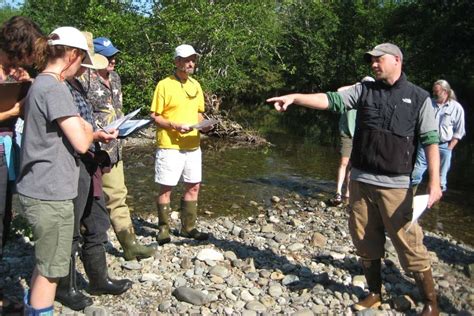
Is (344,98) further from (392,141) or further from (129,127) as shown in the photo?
(129,127)

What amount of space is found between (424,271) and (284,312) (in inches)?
48.9

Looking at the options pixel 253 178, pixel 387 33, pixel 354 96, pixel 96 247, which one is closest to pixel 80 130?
pixel 96 247

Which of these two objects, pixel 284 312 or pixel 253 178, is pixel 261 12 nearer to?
pixel 253 178

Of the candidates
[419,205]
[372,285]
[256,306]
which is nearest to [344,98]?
[419,205]

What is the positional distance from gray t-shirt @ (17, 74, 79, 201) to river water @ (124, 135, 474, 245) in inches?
177

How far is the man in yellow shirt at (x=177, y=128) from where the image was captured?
5523mm

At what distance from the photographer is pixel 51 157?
3174 millimetres

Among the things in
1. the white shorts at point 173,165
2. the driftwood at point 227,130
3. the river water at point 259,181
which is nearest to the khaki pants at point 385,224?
the white shorts at point 173,165

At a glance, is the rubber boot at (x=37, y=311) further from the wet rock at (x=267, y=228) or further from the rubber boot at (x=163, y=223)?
the wet rock at (x=267, y=228)

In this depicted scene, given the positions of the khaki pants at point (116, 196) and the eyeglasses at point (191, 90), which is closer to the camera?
the khaki pants at point (116, 196)

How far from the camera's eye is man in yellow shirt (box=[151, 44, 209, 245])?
5523mm

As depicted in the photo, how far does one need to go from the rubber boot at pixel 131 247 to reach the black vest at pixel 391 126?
249cm

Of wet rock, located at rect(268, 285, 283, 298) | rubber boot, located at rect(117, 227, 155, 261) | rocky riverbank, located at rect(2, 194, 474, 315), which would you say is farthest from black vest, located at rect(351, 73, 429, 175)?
rubber boot, located at rect(117, 227, 155, 261)

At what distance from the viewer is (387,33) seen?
90.4ft
